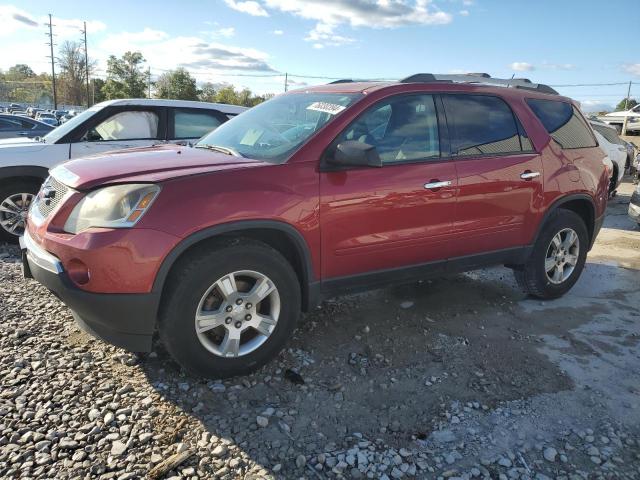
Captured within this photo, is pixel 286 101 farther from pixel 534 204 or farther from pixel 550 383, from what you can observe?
pixel 550 383

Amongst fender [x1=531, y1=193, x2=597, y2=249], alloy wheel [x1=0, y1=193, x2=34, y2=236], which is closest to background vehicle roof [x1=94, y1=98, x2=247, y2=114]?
alloy wheel [x1=0, y1=193, x2=34, y2=236]

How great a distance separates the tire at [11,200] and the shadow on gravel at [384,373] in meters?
3.85

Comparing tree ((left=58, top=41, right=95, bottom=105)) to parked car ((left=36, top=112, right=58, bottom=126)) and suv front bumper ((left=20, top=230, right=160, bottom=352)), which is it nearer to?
parked car ((left=36, top=112, right=58, bottom=126))

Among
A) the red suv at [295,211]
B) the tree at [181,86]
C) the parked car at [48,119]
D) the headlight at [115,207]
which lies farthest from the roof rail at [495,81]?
the tree at [181,86]

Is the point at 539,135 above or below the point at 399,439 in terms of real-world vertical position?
above

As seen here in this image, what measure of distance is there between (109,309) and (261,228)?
967 millimetres

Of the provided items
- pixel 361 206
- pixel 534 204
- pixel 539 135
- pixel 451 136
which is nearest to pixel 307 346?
pixel 361 206

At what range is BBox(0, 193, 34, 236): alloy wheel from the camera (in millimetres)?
5980

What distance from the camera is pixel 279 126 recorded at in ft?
12.4

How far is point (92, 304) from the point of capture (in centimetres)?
271

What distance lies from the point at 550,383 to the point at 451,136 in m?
1.90

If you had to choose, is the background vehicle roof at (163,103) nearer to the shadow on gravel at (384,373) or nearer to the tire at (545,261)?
the shadow on gravel at (384,373)

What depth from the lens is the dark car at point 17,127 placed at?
10.7 meters

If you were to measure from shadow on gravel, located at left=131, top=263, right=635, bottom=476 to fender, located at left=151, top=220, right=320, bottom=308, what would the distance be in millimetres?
497
